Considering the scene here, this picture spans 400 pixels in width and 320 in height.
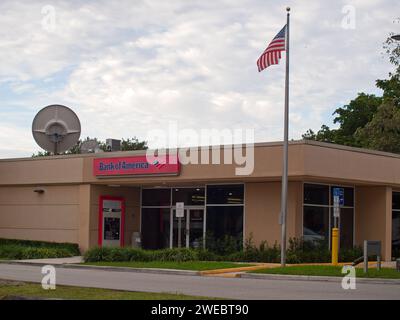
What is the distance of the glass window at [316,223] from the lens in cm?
3031

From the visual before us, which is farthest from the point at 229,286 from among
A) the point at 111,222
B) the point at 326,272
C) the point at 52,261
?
the point at 111,222

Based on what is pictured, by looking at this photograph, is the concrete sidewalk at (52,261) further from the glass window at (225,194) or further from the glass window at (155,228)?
the glass window at (225,194)

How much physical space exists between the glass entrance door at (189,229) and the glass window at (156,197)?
46.9 inches

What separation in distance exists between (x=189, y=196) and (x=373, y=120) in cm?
1688

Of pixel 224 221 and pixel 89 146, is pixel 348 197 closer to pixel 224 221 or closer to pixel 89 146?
pixel 224 221

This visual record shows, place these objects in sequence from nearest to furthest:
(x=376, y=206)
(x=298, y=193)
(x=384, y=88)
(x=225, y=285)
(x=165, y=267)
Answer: (x=225, y=285) → (x=165, y=267) → (x=298, y=193) → (x=376, y=206) → (x=384, y=88)

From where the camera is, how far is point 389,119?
4481 cm

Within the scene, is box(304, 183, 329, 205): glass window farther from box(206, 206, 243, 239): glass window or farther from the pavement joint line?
the pavement joint line

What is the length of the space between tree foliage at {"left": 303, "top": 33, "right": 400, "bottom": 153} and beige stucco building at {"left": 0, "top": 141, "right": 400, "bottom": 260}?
1079cm

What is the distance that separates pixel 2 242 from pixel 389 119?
938 inches

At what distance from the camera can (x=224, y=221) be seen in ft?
105
